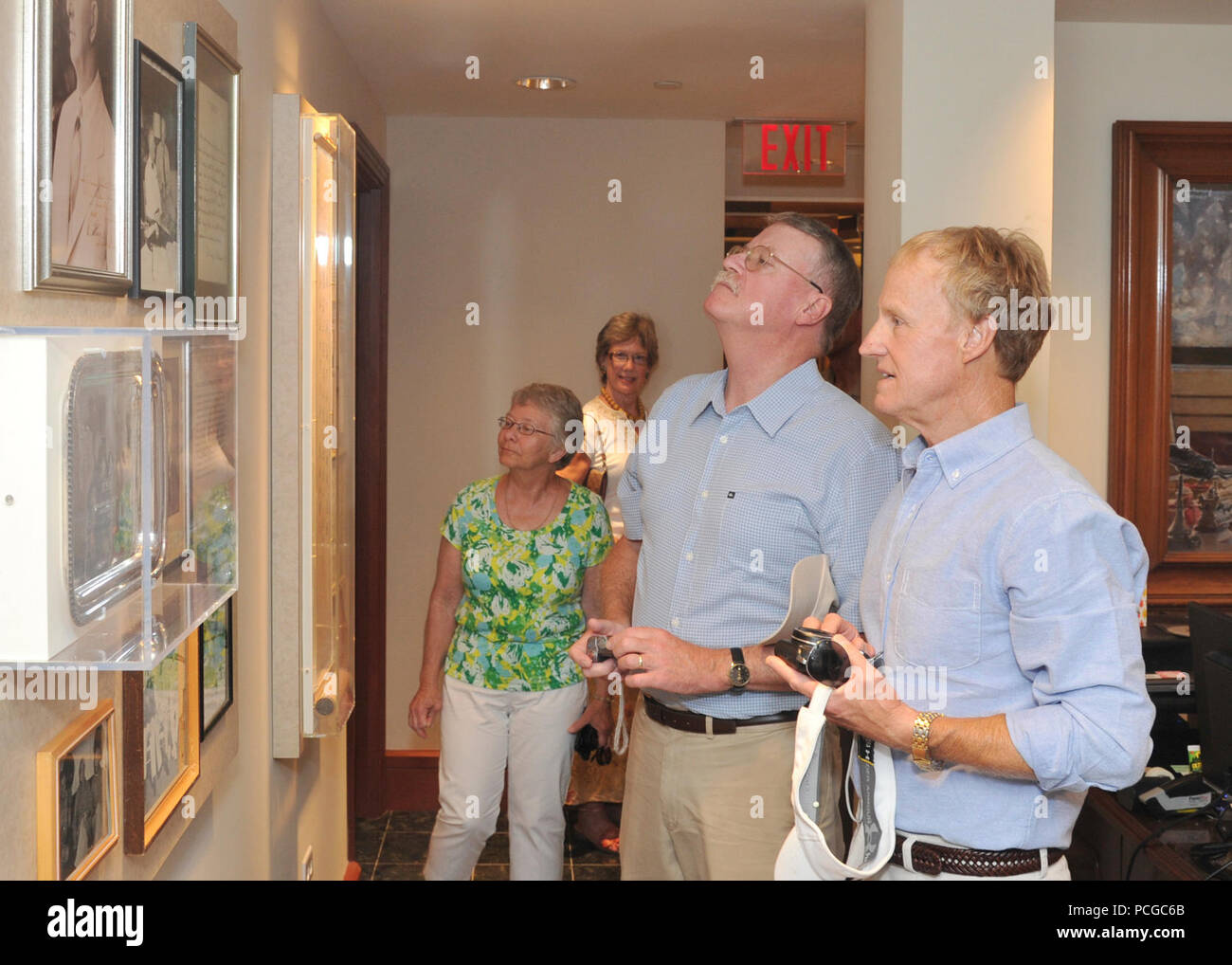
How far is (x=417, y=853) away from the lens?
14.0 ft

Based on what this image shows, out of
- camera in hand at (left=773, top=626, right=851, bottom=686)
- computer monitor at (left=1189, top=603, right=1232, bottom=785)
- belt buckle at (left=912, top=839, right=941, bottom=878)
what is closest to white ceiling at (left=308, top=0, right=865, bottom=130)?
computer monitor at (left=1189, top=603, right=1232, bottom=785)

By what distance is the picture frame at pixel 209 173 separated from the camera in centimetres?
194

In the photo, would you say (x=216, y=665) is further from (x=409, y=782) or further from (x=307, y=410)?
(x=409, y=782)

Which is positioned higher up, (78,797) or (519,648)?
(78,797)

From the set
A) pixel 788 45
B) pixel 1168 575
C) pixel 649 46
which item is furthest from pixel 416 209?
pixel 1168 575

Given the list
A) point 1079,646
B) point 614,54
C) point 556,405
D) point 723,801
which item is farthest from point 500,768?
point 614,54

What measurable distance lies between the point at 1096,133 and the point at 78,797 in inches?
124

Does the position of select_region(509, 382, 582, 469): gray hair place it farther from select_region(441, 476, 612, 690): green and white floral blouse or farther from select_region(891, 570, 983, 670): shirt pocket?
select_region(891, 570, 983, 670): shirt pocket

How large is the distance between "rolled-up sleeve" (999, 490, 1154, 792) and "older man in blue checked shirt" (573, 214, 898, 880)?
60 cm

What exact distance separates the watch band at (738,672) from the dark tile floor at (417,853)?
2.12 metres

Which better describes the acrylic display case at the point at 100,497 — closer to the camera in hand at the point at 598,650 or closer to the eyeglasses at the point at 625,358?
the camera in hand at the point at 598,650

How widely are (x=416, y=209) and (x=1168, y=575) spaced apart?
2981 millimetres

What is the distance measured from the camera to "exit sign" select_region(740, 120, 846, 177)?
3.95 m

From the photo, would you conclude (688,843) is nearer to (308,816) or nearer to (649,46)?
(308,816)
